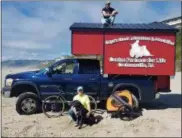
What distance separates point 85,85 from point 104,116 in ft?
4.59

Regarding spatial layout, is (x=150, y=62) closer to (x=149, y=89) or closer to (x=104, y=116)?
(x=149, y=89)

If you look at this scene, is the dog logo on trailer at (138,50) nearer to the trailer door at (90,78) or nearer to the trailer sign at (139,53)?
the trailer sign at (139,53)

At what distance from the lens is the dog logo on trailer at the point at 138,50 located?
504 inches

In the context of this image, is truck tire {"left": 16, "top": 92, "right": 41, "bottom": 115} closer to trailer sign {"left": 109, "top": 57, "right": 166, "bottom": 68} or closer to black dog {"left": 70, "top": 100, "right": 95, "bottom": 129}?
black dog {"left": 70, "top": 100, "right": 95, "bottom": 129}

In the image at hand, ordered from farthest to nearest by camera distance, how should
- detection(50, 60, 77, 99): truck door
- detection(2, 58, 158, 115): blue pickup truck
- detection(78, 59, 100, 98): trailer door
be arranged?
detection(78, 59, 100, 98): trailer door
detection(50, 60, 77, 99): truck door
detection(2, 58, 158, 115): blue pickup truck

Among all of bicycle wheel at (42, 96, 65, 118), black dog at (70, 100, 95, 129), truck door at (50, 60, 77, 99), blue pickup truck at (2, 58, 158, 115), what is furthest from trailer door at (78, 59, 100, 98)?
black dog at (70, 100, 95, 129)

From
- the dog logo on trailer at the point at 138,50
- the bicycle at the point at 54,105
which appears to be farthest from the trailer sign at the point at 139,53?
the bicycle at the point at 54,105

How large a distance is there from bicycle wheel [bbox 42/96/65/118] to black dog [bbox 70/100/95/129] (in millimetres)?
1203

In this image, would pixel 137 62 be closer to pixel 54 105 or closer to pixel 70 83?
pixel 70 83

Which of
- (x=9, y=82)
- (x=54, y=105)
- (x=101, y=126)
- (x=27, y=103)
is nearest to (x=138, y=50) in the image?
(x=101, y=126)

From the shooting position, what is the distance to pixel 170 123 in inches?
431

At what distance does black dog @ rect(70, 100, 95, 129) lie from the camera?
1088cm

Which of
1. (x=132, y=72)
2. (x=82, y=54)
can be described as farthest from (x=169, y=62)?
(x=82, y=54)

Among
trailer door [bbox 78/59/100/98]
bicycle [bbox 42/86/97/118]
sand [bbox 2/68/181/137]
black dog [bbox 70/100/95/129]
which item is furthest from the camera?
trailer door [bbox 78/59/100/98]
